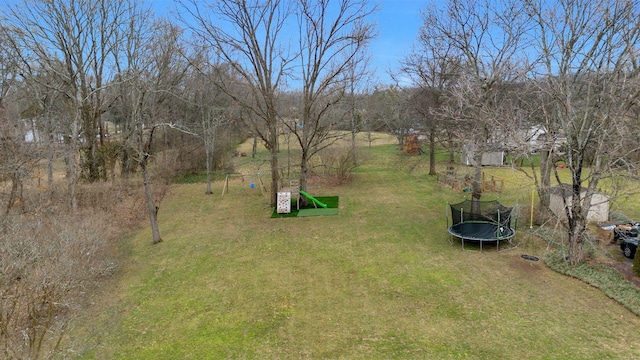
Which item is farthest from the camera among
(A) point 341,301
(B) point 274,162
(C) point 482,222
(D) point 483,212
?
(B) point 274,162

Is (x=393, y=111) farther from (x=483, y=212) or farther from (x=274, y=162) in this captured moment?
(x=483, y=212)

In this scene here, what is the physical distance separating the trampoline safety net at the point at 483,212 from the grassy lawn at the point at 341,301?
882 mm

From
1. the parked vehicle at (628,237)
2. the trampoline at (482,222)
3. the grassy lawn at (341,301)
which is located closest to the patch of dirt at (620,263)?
the parked vehicle at (628,237)

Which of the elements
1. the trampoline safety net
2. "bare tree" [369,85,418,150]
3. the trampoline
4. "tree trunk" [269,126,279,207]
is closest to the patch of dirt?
the trampoline

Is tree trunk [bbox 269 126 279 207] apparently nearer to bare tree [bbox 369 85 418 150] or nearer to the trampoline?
the trampoline

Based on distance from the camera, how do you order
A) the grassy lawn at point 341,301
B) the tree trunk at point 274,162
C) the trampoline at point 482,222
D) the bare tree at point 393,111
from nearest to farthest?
the grassy lawn at point 341,301 → the trampoline at point 482,222 → the tree trunk at point 274,162 → the bare tree at point 393,111

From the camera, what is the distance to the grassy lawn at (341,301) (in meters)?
6.52

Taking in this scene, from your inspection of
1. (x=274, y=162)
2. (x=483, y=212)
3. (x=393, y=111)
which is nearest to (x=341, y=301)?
(x=483, y=212)

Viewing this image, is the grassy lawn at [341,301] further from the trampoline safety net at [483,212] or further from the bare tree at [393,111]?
the bare tree at [393,111]

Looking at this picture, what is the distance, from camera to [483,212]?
498 inches

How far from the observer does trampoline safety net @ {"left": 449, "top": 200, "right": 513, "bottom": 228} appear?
39.4ft

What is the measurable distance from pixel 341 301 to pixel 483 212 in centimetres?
716

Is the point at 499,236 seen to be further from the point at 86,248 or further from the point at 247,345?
the point at 86,248

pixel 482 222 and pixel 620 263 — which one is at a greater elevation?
pixel 482 222
